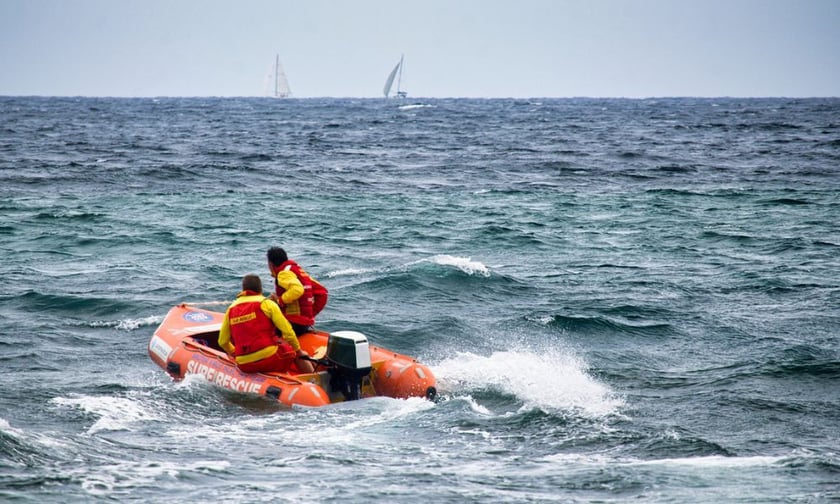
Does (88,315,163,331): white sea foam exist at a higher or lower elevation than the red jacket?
lower

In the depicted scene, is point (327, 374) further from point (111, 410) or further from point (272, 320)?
point (111, 410)

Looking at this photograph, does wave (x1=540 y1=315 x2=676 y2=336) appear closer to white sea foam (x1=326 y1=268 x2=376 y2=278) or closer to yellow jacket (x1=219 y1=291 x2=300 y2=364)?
white sea foam (x1=326 y1=268 x2=376 y2=278)

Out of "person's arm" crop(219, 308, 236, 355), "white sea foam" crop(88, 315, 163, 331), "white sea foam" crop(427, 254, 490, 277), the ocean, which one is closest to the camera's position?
the ocean

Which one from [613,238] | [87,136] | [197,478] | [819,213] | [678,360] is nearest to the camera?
[197,478]

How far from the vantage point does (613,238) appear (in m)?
20.9

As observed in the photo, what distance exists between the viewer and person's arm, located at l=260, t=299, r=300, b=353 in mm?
9977

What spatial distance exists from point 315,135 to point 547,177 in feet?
81.2

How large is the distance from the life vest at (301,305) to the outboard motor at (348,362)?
0.63 meters

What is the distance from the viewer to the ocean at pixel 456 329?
7.82 metres

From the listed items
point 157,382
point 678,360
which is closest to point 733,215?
point 678,360

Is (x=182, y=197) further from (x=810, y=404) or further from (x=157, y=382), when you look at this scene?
(x=810, y=404)

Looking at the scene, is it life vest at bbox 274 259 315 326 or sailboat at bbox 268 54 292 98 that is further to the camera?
sailboat at bbox 268 54 292 98

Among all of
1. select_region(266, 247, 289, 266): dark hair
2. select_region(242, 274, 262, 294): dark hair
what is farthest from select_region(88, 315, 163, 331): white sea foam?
select_region(242, 274, 262, 294): dark hair

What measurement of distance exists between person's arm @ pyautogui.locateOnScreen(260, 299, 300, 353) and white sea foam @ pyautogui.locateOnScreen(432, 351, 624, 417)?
5.83 feet
